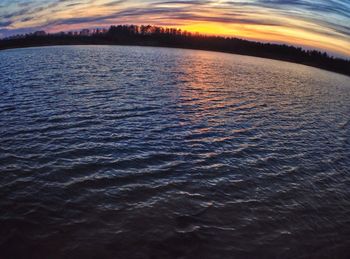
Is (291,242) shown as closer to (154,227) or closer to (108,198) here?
(154,227)

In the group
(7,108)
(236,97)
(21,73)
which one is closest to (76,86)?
(7,108)

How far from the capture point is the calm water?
43.7ft

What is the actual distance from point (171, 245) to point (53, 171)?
32.7 feet

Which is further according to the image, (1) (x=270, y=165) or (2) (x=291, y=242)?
(1) (x=270, y=165)

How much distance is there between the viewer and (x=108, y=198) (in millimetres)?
16188

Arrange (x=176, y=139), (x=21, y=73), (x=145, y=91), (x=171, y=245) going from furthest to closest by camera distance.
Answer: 1. (x=21, y=73)
2. (x=145, y=91)
3. (x=176, y=139)
4. (x=171, y=245)

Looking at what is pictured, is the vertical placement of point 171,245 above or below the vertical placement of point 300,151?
above

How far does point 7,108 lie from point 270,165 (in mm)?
29466

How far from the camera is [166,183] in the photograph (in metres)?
18.2

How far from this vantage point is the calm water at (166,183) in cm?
1331

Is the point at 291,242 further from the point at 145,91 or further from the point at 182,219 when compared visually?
the point at 145,91

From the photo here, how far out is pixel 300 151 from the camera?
2631 centimetres

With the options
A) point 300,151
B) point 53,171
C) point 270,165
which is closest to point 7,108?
point 53,171

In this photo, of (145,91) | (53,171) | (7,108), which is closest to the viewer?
(53,171)
